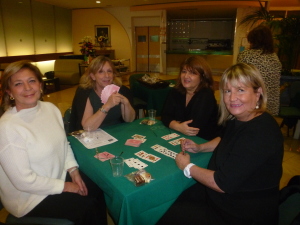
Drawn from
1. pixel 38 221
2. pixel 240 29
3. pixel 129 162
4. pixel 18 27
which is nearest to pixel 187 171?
pixel 129 162

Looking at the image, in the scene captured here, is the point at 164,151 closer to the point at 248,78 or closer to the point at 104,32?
the point at 248,78

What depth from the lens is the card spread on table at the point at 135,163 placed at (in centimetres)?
139

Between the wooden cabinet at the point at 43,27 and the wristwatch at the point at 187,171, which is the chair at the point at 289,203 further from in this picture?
the wooden cabinet at the point at 43,27

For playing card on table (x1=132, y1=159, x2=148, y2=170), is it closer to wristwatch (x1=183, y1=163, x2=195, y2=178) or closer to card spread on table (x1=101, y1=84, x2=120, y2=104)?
wristwatch (x1=183, y1=163, x2=195, y2=178)

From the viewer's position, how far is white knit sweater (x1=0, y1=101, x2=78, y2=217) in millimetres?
1230

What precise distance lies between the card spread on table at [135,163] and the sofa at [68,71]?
7.19 metres

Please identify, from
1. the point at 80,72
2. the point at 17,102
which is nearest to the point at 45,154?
the point at 17,102

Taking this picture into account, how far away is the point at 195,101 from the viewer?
2102mm

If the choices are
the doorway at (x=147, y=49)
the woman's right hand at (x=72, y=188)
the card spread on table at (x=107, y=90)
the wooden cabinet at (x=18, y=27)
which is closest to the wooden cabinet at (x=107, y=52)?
the doorway at (x=147, y=49)

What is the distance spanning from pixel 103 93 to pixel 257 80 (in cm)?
141

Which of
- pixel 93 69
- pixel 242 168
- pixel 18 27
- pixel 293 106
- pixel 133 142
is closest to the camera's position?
pixel 242 168

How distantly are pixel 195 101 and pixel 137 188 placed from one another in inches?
46.1

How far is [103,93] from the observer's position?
2174 mm

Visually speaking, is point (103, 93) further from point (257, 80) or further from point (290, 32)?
point (290, 32)
